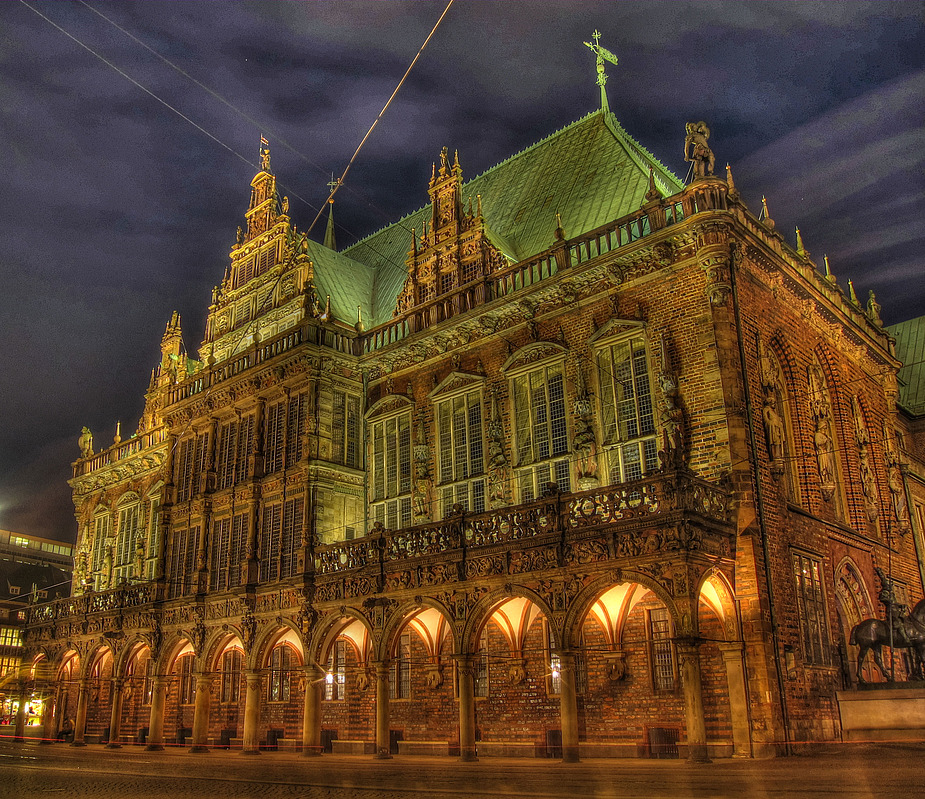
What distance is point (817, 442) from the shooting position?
2369 cm

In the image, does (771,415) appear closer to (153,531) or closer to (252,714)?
(252,714)

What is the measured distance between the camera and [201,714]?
2722 centimetres

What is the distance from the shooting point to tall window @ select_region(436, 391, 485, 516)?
2451cm

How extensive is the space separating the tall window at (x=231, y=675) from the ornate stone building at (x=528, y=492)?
247 mm

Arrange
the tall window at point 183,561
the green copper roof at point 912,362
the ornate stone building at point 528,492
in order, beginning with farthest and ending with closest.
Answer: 1. the green copper roof at point 912,362
2. the tall window at point 183,561
3. the ornate stone building at point 528,492

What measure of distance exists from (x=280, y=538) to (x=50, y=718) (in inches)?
651

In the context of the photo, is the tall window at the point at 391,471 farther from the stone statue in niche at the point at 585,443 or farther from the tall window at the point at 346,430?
the stone statue in niche at the point at 585,443

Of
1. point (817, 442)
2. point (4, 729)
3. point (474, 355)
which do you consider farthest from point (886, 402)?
point (4, 729)

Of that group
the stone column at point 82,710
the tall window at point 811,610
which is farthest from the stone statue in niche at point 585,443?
the stone column at point 82,710

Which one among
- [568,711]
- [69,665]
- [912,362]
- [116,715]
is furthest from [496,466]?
[912,362]

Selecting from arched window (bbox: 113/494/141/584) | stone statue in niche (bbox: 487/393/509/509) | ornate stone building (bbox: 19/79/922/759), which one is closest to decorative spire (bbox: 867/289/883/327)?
ornate stone building (bbox: 19/79/922/759)

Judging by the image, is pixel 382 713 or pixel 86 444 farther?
pixel 86 444

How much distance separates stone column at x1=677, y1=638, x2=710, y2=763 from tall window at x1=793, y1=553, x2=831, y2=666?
14.6 ft

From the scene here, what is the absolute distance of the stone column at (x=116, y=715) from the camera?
29922 millimetres
